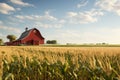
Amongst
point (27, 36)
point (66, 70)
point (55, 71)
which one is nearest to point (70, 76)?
point (66, 70)

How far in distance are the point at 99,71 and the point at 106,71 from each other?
19.5 inches

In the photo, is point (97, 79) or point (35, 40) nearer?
point (97, 79)

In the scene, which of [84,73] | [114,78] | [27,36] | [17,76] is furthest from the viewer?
[27,36]

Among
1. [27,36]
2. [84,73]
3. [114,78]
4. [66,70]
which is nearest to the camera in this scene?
[114,78]

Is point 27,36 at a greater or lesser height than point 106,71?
greater

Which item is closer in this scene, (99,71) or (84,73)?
(99,71)

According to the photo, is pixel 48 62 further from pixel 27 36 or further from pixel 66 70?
pixel 27 36

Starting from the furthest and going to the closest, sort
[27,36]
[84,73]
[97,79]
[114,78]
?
[27,36] < [84,73] < [97,79] < [114,78]

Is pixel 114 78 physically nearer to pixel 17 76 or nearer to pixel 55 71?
pixel 55 71

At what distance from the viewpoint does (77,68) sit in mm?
4906

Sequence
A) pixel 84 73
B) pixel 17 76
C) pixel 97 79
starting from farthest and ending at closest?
1. pixel 17 76
2. pixel 84 73
3. pixel 97 79

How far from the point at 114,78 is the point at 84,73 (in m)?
1.09

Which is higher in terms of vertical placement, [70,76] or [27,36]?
[27,36]

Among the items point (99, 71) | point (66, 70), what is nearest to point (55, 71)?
point (66, 70)
